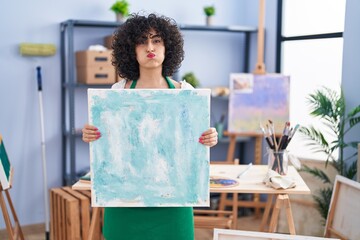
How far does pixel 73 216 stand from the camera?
314 centimetres

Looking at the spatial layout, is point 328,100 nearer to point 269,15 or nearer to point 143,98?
point 269,15

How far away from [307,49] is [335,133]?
3.19 ft

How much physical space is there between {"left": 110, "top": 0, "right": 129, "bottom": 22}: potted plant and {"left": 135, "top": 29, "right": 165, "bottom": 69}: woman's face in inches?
77.1

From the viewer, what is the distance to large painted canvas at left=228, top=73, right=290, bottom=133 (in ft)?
12.7

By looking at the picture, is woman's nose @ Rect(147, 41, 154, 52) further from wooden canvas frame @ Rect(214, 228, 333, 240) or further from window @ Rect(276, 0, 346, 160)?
window @ Rect(276, 0, 346, 160)

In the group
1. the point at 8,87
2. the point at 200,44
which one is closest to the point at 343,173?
the point at 200,44

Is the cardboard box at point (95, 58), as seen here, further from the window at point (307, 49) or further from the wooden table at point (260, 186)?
the window at point (307, 49)

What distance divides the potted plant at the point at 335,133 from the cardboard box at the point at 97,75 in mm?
1479

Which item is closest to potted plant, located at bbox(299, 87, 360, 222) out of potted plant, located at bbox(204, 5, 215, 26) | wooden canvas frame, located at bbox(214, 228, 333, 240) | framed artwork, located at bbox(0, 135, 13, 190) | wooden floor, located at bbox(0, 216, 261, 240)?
wooden floor, located at bbox(0, 216, 261, 240)

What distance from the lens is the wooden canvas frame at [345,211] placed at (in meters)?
2.76

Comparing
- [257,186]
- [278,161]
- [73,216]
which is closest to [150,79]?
[257,186]

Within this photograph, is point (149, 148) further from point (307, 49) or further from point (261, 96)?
point (307, 49)

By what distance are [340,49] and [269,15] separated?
0.84 metres

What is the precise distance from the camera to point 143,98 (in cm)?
181
